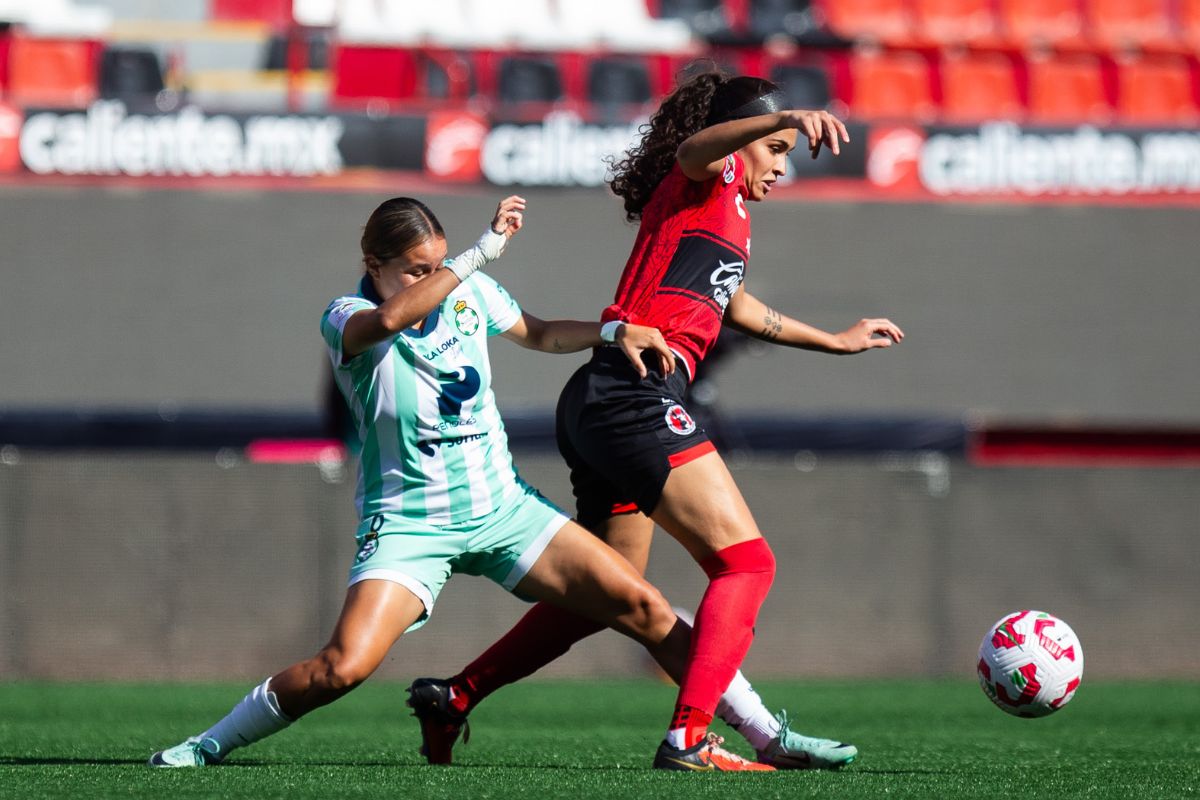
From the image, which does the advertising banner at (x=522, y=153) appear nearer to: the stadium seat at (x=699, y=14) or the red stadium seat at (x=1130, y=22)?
the stadium seat at (x=699, y=14)

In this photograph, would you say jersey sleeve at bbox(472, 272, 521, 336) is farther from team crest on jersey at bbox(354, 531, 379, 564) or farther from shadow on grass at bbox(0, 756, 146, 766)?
shadow on grass at bbox(0, 756, 146, 766)

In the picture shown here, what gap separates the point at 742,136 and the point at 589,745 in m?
2.45

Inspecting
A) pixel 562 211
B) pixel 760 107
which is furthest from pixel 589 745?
pixel 562 211

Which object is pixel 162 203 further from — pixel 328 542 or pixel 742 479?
pixel 742 479

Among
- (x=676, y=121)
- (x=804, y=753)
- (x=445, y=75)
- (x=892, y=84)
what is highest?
(x=892, y=84)

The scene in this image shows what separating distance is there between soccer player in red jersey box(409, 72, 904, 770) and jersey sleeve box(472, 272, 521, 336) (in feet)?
0.82

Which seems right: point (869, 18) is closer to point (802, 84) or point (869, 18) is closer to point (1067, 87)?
point (1067, 87)

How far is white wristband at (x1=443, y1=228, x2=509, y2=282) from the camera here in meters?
4.34

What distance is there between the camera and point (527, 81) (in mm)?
14406

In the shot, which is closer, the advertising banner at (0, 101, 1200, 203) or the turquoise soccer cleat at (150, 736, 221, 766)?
the turquoise soccer cleat at (150, 736, 221, 766)

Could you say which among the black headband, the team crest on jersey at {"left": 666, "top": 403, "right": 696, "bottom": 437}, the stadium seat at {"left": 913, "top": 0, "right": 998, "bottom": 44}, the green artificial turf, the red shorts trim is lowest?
the green artificial turf

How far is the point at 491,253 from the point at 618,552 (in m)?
0.98

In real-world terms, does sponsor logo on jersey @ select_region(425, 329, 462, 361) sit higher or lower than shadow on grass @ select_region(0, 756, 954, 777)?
higher

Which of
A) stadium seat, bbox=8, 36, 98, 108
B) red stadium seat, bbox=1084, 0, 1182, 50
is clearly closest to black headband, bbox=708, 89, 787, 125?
stadium seat, bbox=8, 36, 98, 108
